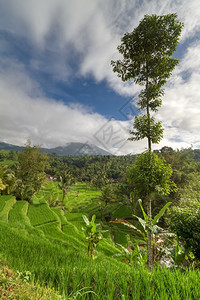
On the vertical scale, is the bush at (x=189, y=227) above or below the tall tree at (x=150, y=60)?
below

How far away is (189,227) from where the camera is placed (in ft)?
21.2

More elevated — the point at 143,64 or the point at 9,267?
the point at 143,64

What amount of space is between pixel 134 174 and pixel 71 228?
15040 millimetres

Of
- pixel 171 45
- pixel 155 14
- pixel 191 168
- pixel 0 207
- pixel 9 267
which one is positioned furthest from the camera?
pixel 191 168

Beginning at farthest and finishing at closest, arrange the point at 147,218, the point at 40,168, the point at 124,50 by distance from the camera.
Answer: the point at 40,168 < the point at 124,50 < the point at 147,218

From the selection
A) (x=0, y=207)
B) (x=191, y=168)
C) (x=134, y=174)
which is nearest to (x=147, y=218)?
(x=134, y=174)

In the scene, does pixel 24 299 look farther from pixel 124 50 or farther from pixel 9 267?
pixel 124 50

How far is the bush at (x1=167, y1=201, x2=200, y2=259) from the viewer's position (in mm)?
6191

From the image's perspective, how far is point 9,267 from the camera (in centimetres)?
350

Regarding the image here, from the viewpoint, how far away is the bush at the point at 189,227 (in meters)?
6.19

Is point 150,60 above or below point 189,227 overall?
above

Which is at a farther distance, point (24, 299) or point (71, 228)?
point (71, 228)

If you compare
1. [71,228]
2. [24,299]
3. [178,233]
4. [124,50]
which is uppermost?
[124,50]

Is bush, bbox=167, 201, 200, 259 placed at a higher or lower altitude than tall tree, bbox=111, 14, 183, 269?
lower
